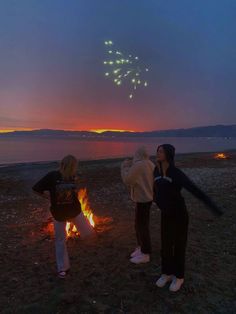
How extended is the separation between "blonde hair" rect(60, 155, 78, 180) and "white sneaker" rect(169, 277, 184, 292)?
2.61 metres

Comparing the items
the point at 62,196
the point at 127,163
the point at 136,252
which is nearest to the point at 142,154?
the point at 127,163

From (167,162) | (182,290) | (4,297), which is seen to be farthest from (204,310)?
(4,297)

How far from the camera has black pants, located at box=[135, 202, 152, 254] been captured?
6977mm

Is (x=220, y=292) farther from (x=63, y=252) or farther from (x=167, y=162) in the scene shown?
(x=63, y=252)

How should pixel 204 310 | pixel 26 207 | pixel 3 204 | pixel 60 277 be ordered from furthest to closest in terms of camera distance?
pixel 3 204 < pixel 26 207 < pixel 60 277 < pixel 204 310

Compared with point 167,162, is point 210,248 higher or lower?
lower

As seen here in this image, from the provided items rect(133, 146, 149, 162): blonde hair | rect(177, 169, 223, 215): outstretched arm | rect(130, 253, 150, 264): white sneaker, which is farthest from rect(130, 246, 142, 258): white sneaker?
rect(177, 169, 223, 215): outstretched arm

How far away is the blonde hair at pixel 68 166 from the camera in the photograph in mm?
6336

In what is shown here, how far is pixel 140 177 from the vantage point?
266 inches

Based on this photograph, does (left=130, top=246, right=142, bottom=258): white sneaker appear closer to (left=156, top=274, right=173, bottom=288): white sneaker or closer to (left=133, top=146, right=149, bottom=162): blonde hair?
(left=156, top=274, right=173, bottom=288): white sneaker

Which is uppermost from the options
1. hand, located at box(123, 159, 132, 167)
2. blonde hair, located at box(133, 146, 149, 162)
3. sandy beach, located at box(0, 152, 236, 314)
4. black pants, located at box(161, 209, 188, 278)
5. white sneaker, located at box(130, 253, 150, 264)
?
blonde hair, located at box(133, 146, 149, 162)

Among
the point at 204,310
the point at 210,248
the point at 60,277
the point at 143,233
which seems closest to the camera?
the point at 204,310

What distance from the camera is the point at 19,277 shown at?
6660 mm

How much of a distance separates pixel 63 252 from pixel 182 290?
2.26 meters
